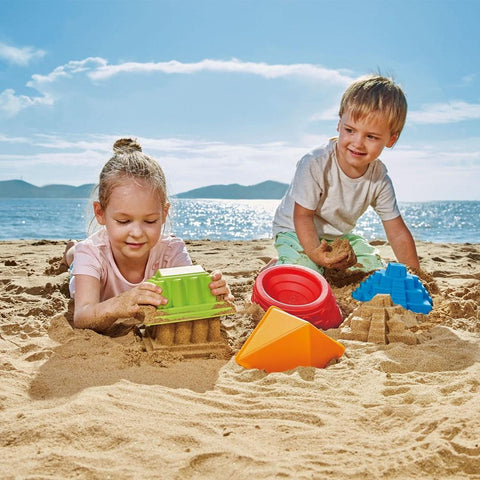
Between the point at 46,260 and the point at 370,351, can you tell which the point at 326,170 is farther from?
the point at 46,260

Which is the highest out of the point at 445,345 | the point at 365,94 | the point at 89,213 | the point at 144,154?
the point at 365,94

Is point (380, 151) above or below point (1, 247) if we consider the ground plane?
above

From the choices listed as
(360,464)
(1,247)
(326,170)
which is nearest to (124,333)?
(360,464)

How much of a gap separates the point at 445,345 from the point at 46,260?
356 cm

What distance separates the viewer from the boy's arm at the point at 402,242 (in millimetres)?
3732

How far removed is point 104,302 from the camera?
2.36 m

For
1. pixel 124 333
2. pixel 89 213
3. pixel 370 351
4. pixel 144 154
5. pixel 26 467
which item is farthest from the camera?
pixel 89 213

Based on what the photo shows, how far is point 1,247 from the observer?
585cm

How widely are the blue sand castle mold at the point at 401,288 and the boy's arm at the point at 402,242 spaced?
0.79 meters

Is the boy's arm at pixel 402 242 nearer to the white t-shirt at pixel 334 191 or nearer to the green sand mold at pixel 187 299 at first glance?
the white t-shirt at pixel 334 191

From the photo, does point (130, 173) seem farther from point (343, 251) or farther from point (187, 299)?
point (343, 251)

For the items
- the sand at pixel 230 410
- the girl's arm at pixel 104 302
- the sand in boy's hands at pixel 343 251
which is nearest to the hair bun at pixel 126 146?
the girl's arm at pixel 104 302

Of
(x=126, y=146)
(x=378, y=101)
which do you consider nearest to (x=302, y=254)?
(x=378, y=101)

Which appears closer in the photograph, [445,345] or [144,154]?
[445,345]
